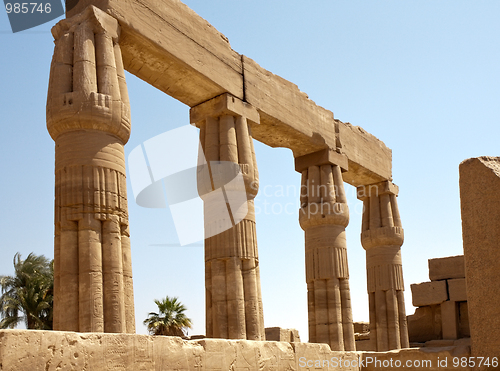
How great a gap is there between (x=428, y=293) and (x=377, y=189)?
313cm

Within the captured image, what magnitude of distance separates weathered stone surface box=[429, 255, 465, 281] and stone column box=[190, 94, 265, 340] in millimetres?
7718

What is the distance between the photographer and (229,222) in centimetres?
1156

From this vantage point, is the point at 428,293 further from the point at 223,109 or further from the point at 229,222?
the point at 223,109

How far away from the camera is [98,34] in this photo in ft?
31.6

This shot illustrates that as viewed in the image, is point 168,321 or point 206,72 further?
point 168,321

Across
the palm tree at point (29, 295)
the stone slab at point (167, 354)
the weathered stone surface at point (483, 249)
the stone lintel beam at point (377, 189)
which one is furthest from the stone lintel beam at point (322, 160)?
the palm tree at point (29, 295)

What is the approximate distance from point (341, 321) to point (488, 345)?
28.2 ft

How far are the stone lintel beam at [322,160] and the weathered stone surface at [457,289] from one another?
4.48m

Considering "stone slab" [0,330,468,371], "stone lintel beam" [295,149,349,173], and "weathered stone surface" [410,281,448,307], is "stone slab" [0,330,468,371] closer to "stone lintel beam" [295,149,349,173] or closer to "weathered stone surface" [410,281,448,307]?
"stone lintel beam" [295,149,349,173]

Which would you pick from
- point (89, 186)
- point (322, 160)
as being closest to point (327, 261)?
point (322, 160)

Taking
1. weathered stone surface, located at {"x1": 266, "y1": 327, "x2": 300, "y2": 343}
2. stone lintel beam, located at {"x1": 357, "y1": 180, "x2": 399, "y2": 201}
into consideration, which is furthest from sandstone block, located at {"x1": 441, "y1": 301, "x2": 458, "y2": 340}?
weathered stone surface, located at {"x1": 266, "y1": 327, "x2": 300, "y2": 343}

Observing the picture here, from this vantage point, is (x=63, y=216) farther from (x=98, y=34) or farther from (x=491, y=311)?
(x=491, y=311)

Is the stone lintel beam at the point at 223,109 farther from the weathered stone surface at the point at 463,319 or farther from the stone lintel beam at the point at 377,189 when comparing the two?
the weathered stone surface at the point at 463,319

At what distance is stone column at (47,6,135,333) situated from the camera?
844cm
